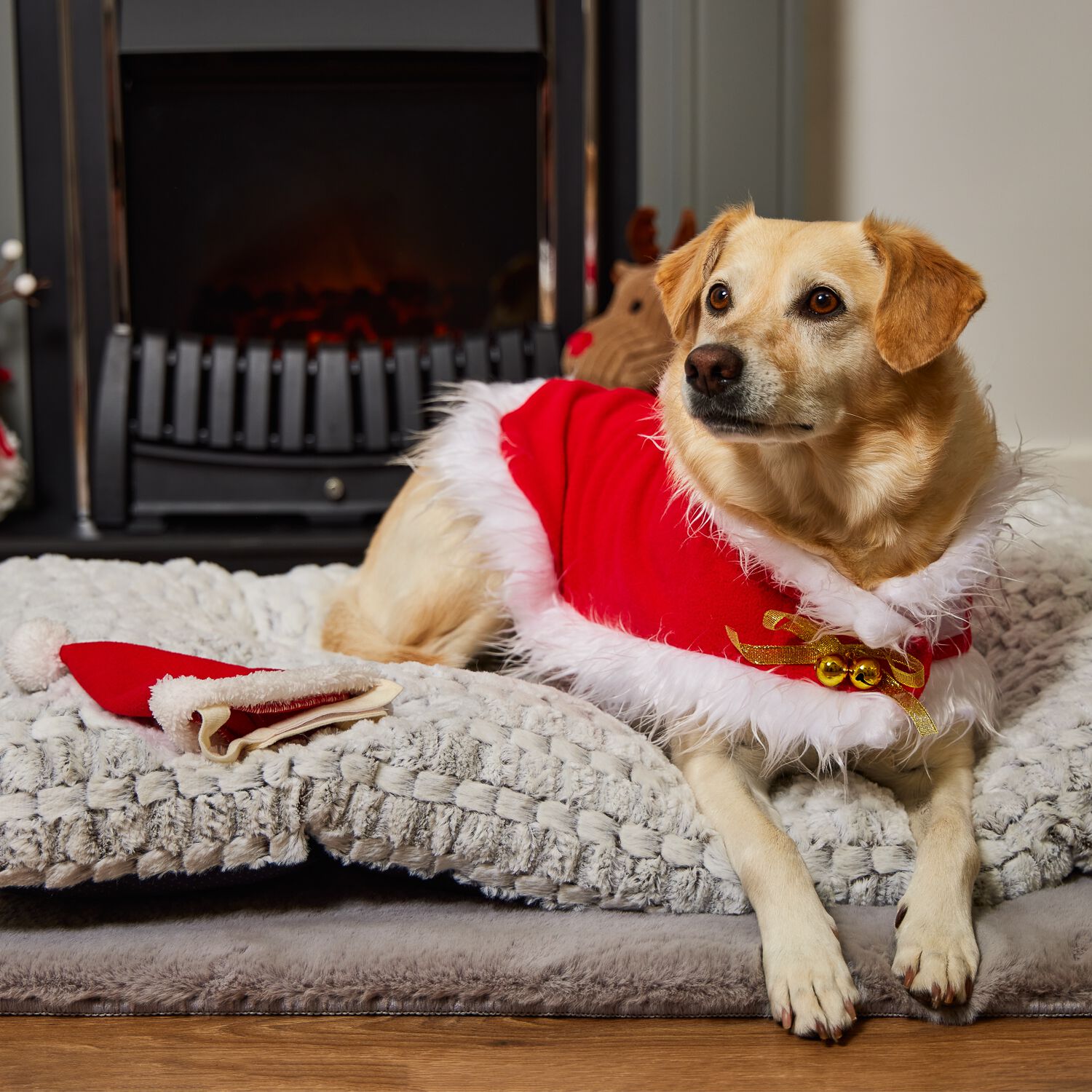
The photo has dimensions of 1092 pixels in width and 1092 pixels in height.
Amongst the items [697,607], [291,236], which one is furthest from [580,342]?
[697,607]

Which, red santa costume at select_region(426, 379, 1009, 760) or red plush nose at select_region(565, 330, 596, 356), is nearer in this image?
red santa costume at select_region(426, 379, 1009, 760)

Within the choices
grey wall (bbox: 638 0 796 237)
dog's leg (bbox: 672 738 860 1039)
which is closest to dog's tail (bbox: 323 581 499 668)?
dog's leg (bbox: 672 738 860 1039)

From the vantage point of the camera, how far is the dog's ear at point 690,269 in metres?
1.36

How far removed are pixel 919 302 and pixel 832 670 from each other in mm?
408

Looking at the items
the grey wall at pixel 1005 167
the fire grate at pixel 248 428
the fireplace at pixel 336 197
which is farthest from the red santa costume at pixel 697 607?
the fireplace at pixel 336 197

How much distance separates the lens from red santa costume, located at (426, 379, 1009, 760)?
3.90 ft

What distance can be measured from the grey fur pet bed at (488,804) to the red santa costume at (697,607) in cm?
8

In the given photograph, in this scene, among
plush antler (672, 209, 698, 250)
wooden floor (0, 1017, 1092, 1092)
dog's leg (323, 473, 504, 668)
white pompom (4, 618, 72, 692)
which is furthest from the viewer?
plush antler (672, 209, 698, 250)

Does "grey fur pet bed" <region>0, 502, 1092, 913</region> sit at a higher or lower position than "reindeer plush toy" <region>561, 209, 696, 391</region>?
lower

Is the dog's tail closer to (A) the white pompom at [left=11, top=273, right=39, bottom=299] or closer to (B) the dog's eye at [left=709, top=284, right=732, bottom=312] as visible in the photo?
(B) the dog's eye at [left=709, top=284, right=732, bottom=312]

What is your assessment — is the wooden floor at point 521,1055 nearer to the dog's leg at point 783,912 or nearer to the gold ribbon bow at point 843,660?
the dog's leg at point 783,912

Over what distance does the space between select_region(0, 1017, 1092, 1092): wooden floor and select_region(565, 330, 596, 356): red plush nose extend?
1614 mm

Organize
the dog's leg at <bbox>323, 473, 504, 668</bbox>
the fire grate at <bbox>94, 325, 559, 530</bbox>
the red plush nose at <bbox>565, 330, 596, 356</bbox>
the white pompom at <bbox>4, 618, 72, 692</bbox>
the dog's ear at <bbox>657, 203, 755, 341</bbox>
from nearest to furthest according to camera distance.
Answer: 1. the white pompom at <bbox>4, 618, 72, 692</bbox>
2. the dog's ear at <bbox>657, 203, 755, 341</bbox>
3. the dog's leg at <bbox>323, 473, 504, 668</bbox>
4. the red plush nose at <bbox>565, 330, 596, 356</bbox>
5. the fire grate at <bbox>94, 325, 559, 530</bbox>

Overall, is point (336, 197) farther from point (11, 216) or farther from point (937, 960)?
point (937, 960)
